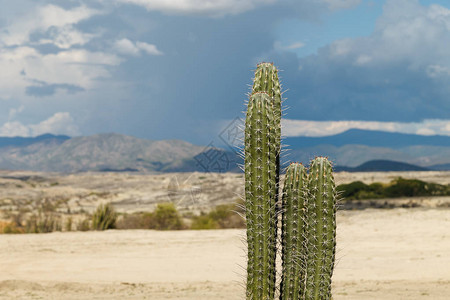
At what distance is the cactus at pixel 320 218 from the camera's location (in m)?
8.11

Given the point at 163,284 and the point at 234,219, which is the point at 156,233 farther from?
the point at 163,284

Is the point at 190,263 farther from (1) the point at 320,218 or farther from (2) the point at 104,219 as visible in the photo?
(1) the point at 320,218

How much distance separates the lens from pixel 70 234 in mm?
24438

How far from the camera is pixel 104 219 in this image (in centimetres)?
2691

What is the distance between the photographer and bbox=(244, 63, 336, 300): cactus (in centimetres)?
786

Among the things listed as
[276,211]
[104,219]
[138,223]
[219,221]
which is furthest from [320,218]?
[138,223]

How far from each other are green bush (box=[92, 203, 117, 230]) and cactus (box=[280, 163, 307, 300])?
64.2 feet

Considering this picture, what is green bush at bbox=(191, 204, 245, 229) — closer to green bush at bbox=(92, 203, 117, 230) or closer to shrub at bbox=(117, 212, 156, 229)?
shrub at bbox=(117, 212, 156, 229)

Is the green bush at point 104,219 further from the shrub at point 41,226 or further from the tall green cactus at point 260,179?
the tall green cactus at point 260,179

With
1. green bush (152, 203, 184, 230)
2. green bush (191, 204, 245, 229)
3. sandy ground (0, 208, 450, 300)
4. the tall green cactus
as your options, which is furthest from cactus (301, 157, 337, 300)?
green bush (152, 203, 184, 230)

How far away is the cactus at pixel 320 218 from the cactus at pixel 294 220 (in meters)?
0.09

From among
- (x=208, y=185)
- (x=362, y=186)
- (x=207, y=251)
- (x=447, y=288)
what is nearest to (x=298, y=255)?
(x=447, y=288)

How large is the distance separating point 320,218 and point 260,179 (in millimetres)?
1124

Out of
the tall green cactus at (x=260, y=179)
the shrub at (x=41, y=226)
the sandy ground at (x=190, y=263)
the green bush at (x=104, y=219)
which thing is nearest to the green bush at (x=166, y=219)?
the green bush at (x=104, y=219)
